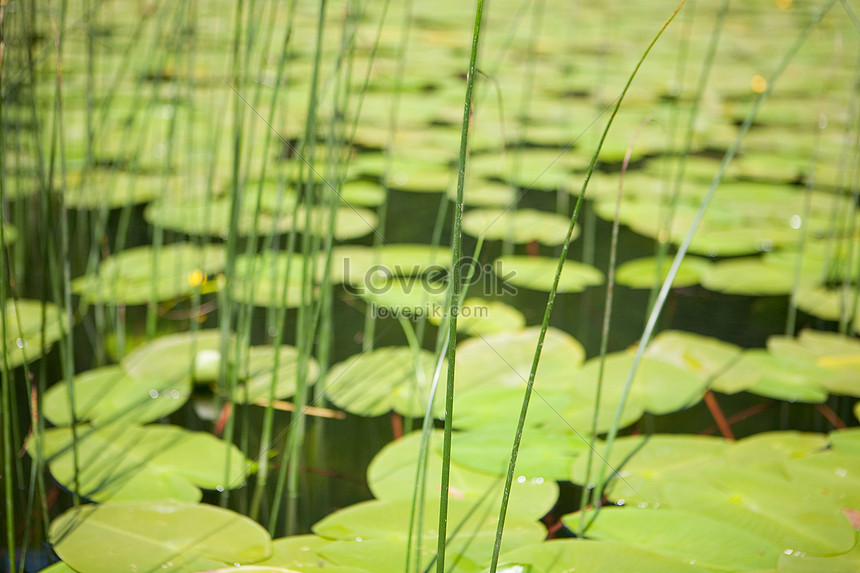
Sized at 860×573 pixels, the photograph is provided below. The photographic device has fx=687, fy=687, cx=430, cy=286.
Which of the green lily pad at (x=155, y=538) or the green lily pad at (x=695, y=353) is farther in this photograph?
the green lily pad at (x=695, y=353)

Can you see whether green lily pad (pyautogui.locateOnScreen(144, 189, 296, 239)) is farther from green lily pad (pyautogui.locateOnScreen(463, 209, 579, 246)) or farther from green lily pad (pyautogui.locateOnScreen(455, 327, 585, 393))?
green lily pad (pyautogui.locateOnScreen(455, 327, 585, 393))

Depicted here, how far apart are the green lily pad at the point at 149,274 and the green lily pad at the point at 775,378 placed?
2.75 ft

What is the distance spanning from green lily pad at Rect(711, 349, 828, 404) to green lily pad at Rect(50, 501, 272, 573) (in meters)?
0.69

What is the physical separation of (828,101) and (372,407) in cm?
217

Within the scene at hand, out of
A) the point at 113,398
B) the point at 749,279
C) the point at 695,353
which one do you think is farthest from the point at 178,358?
the point at 749,279

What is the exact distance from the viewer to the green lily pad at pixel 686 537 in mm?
657

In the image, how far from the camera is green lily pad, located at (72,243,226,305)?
1166 millimetres

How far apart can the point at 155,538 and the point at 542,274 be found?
857 millimetres

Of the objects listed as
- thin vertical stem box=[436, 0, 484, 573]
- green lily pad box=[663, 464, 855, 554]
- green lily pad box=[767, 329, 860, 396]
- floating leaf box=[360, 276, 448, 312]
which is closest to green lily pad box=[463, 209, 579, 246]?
floating leaf box=[360, 276, 448, 312]

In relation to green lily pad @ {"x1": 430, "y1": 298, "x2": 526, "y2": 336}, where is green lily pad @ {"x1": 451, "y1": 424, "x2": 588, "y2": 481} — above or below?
below

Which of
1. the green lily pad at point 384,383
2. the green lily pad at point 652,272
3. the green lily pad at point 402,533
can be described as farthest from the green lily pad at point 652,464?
the green lily pad at point 652,272

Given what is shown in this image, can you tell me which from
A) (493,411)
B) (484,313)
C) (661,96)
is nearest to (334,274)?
(484,313)

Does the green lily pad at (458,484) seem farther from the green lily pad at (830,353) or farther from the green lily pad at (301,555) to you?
the green lily pad at (830,353)

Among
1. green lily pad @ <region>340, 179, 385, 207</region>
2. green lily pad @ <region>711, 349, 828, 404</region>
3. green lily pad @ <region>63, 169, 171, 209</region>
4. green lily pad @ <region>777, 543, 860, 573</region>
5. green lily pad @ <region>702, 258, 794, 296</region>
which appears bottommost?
green lily pad @ <region>777, 543, 860, 573</region>
